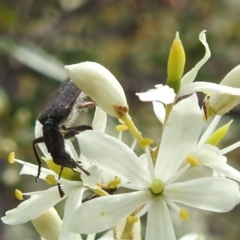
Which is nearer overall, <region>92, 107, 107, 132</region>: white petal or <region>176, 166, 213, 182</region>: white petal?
<region>176, 166, 213, 182</region>: white petal

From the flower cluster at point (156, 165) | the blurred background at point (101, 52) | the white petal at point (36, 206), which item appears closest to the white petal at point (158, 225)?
the flower cluster at point (156, 165)

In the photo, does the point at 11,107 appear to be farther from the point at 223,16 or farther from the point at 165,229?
the point at 165,229

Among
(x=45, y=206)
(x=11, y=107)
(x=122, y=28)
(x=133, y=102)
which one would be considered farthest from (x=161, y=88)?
(x=122, y=28)

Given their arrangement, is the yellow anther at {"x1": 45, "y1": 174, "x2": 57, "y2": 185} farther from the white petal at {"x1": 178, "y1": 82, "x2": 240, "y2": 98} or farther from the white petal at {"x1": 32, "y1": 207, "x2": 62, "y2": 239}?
the white petal at {"x1": 178, "y1": 82, "x2": 240, "y2": 98}

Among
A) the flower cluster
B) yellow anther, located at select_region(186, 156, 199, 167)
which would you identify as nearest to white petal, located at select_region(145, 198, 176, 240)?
the flower cluster

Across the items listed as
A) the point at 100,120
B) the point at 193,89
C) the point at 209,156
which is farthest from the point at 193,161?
the point at 100,120

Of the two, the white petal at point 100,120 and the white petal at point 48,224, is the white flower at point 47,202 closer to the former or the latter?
the white petal at point 48,224

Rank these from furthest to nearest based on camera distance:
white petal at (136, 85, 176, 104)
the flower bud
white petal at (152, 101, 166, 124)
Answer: white petal at (152, 101, 166, 124)
the flower bud
white petal at (136, 85, 176, 104)
